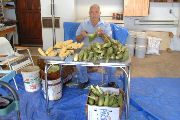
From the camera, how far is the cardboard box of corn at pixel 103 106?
2.24 metres

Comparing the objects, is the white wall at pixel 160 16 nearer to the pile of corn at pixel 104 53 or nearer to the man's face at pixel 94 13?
the man's face at pixel 94 13

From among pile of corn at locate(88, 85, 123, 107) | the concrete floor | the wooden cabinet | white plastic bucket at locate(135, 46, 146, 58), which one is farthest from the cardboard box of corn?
the wooden cabinet

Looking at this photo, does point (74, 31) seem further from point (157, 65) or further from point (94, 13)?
Result: point (157, 65)

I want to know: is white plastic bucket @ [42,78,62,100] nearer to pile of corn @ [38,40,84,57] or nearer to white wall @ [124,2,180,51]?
pile of corn @ [38,40,84,57]

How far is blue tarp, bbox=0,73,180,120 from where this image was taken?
258 centimetres

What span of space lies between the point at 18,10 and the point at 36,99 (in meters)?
4.50

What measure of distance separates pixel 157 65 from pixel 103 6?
2.44m

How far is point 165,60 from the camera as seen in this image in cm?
517

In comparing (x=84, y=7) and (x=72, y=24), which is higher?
(x=84, y=7)

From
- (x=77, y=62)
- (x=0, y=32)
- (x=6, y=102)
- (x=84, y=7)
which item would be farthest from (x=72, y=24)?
(x=6, y=102)

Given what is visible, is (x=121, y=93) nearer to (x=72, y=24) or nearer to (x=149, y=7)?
(x=72, y=24)

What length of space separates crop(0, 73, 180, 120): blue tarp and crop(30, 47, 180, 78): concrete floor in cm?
55

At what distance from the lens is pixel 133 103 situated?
2861 millimetres

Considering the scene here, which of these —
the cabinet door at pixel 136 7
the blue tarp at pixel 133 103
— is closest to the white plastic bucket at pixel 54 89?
the blue tarp at pixel 133 103
